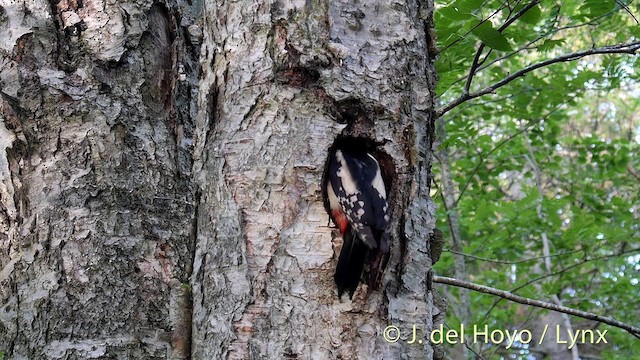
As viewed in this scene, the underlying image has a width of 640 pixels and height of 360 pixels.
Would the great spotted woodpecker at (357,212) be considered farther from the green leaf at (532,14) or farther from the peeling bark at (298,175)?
the green leaf at (532,14)

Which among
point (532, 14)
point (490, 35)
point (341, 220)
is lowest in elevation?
point (341, 220)

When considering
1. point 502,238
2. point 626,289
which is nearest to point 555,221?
point 502,238

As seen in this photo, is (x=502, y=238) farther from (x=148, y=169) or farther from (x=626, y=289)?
(x=148, y=169)

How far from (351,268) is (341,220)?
0.40ft

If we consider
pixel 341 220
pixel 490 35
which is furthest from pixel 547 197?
pixel 341 220

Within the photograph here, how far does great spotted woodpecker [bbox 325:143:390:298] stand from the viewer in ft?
4.62

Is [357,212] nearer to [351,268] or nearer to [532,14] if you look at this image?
[351,268]

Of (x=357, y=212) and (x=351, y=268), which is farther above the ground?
(x=357, y=212)

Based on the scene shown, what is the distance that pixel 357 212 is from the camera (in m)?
1.44

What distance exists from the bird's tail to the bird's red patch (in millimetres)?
48

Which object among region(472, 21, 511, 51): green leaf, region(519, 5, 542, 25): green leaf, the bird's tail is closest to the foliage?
region(519, 5, 542, 25): green leaf

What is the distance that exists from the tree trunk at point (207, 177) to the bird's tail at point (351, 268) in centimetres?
2

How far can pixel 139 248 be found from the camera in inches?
79.9

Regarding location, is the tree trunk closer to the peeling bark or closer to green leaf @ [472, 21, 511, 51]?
the peeling bark
